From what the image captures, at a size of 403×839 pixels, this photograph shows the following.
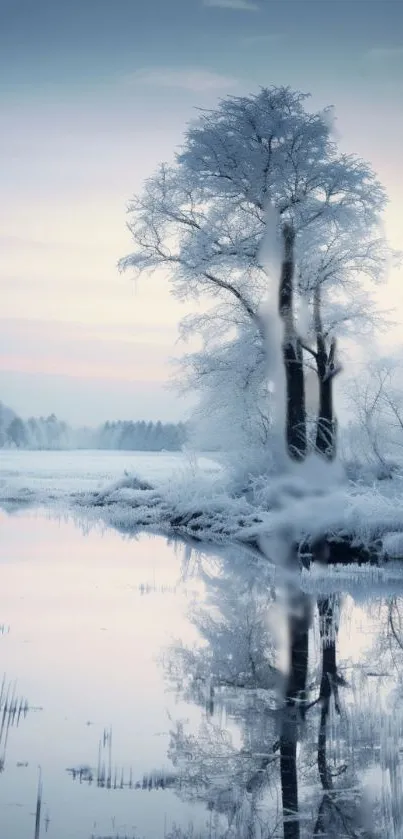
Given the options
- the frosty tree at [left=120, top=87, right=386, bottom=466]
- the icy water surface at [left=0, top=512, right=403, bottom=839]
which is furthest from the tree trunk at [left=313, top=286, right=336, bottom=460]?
the icy water surface at [left=0, top=512, right=403, bottom=839]

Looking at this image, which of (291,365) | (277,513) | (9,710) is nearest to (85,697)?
(9,710)

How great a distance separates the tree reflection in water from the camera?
404 cm

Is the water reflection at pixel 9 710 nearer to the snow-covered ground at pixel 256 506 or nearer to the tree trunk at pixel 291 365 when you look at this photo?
the snow-covered ground at pixel 256 506

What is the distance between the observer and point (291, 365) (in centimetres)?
1952

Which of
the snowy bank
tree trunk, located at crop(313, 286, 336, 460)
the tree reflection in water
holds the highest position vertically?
tree trunk, located at crop(313, 286, 336, 460)

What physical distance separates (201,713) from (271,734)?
59 cm

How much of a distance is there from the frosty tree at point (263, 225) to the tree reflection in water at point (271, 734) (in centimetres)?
1187

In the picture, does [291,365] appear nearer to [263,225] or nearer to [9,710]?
[263,225]

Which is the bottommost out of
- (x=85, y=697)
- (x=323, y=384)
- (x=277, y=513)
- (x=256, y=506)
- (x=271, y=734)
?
(x=271, y=734)

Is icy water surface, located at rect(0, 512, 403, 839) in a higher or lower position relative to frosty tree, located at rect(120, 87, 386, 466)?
lower

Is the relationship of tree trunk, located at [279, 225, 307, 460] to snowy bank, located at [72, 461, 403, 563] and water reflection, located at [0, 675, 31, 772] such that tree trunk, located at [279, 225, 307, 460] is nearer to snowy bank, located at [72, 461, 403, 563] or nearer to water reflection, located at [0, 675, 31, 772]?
snowy bank, located at [72, 461, 403, 563]

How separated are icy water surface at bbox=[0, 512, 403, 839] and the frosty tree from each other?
405 inches

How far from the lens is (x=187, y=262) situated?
19609mm

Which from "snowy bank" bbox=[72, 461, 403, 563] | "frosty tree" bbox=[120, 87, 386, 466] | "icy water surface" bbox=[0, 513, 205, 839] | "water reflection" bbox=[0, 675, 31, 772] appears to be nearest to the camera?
"icy water surface" bbox=[0, 513, 205, 839]
